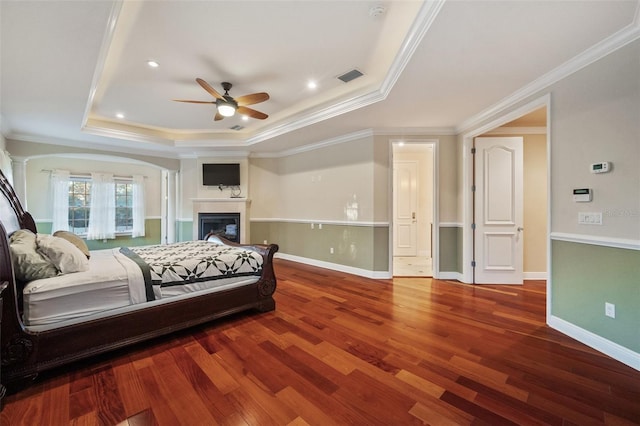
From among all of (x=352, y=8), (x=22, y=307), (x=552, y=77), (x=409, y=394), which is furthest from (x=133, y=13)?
(x=552, y=77)

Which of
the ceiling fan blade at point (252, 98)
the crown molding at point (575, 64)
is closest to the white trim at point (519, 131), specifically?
the crown molding at point (575, 64)

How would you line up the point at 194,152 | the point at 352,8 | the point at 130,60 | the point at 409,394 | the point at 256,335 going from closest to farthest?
the point at 409,394
the point at 352,8
the point at 256,335
the point at 130,60
the point at 194,152

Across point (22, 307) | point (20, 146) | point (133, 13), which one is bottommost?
point (22, 307)

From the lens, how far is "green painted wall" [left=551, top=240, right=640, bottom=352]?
6.77ft

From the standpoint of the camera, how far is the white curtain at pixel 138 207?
735cm

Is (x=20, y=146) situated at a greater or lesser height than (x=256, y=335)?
greater

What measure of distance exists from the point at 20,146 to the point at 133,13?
4.50m

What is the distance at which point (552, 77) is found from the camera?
2.63m

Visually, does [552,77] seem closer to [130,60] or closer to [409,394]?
[409,394]

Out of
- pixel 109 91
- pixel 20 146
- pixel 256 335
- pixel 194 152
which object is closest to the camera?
pixel 256 335

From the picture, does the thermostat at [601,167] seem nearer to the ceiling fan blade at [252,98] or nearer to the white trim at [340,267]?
the white trim at [340,267]

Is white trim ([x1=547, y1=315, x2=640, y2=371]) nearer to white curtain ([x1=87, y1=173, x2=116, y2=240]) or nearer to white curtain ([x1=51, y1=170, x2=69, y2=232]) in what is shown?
white curtain ([x1=87, y1=173, x2=116, y2=240])

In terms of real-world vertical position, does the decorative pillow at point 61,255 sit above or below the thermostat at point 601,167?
below

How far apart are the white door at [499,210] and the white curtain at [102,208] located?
27.8 ft
